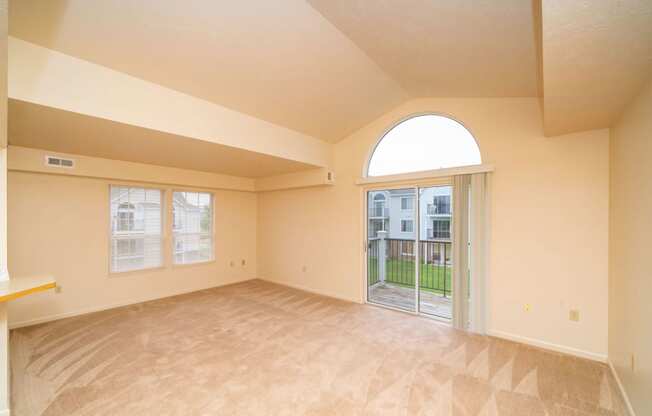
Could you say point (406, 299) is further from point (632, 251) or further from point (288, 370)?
point (632, 251)

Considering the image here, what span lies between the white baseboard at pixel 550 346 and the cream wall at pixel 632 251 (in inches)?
6.2

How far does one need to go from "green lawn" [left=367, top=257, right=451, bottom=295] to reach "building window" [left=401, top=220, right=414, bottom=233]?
633mm

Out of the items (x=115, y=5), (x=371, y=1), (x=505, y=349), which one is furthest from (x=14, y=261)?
(x=505, y=349)

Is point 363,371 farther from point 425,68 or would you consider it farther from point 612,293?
point 425,68

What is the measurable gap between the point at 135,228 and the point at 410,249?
4.69 m

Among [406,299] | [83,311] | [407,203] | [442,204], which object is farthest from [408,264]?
[83,311]

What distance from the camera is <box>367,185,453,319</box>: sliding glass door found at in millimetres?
3867

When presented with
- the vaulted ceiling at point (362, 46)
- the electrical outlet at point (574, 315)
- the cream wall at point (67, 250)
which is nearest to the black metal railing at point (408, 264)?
the electrical outlet at point (574, 315)

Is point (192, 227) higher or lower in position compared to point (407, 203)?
lower

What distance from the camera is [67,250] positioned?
12.5 ft

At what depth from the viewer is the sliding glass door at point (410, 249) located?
3867mm

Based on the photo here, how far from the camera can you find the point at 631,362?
1934 millimetres

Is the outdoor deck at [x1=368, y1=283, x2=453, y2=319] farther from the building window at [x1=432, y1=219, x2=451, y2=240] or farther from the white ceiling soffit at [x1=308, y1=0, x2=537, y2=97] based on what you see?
the white ceiling soffit at [x1=308, y1=0, x2=537, y2=97]

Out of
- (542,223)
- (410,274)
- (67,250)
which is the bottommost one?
(410,274)
